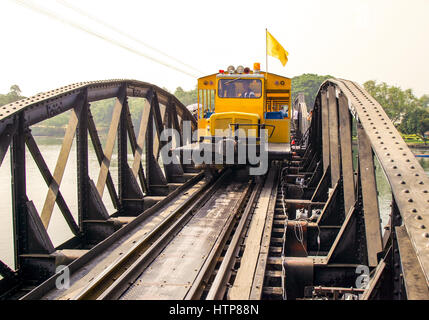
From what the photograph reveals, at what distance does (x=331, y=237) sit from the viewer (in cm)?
835

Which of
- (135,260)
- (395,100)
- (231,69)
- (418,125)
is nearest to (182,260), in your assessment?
(135,260)

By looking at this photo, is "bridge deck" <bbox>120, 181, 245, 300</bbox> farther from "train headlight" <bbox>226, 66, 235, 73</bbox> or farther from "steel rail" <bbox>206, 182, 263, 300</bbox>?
"train headlight" <bbox>226, 66, 235, 73</bbox>

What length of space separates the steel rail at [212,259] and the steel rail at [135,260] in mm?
952

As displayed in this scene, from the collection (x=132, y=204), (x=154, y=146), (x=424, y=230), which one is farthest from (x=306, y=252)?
(x=154, y=146)

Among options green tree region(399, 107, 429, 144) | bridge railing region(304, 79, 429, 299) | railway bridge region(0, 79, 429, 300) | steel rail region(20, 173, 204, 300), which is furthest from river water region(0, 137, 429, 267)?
bridge railing region(304, 79, 429, 299)

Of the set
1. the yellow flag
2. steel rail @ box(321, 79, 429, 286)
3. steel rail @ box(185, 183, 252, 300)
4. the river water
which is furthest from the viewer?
the river water

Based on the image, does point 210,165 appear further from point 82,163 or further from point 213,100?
point 82,163

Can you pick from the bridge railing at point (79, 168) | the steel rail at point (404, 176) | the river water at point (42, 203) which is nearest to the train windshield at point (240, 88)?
the bridge railing at point (79, 168)

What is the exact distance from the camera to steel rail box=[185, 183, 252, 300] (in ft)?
17.8

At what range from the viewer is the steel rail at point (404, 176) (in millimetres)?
2924

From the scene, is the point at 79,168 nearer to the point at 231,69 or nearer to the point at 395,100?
the point at 231,69

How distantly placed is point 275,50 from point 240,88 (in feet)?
9.24

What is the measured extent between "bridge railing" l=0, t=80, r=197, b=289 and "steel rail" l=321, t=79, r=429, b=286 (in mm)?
4761

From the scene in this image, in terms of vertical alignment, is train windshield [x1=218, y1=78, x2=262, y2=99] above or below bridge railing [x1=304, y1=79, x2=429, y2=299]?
above
